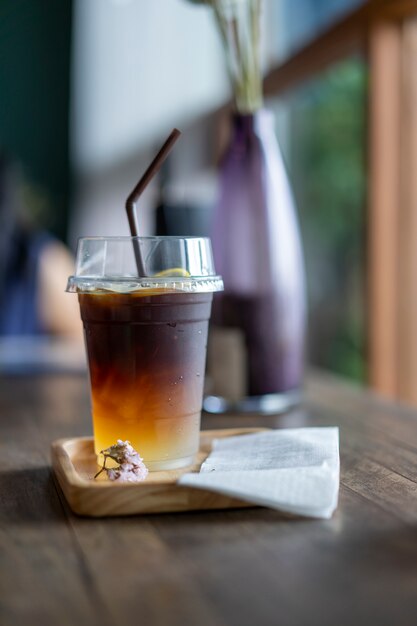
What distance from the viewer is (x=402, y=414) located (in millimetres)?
1149

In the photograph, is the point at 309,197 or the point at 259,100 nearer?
the point at 259,100

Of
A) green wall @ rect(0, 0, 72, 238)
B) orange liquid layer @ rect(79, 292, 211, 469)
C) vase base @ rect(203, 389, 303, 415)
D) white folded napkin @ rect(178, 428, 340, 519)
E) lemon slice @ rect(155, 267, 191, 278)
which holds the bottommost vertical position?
vase base @ rect(203, 389, 303, 415)

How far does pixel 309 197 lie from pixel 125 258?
207 cm

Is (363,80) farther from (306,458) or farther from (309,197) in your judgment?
(306,458)

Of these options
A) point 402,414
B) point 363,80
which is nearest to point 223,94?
point 363,80

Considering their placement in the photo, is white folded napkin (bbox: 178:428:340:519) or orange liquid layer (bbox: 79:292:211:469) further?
orange liquid layer (bbox: 79:292:211:469)

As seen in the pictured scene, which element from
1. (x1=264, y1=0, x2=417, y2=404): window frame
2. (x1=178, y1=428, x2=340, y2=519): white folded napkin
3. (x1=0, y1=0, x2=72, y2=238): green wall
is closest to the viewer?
(x1=178, y1=428, x2=340, y2=519): white folded napkin

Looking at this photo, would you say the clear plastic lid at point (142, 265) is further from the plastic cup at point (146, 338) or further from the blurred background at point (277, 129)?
the blurred background at point (277, 129)

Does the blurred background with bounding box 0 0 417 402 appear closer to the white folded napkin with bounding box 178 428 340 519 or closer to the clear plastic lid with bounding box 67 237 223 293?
the clear plastic lid with bounding box 67 237 223 293

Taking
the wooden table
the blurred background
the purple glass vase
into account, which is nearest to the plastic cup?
the wooden table

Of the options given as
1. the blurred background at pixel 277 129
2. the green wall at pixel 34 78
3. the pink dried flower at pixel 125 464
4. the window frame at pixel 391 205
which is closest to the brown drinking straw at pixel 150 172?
the pink dried flower at pixel 125 464

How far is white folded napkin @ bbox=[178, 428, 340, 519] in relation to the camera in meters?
0.63

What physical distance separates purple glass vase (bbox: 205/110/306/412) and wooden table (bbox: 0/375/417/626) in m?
0.38

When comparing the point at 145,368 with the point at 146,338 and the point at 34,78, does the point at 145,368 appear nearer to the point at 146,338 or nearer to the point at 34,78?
the point at 146,338
